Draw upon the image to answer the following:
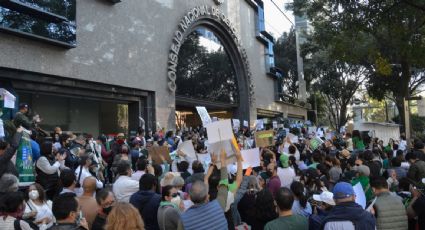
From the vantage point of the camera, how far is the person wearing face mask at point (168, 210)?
4672 mm

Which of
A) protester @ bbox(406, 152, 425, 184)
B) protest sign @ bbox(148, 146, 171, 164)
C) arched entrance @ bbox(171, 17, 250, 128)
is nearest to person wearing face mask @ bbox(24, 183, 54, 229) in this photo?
protest sign @ bbox(148, 146, 171, 164)

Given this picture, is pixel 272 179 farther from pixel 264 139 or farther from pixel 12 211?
pixel 12 211

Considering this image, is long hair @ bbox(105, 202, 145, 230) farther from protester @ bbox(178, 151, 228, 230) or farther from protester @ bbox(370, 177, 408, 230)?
protester @ bbox(370, 177, 408, 230)

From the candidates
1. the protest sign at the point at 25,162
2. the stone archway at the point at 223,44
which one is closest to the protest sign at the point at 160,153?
the protest sign at the point at 25,162

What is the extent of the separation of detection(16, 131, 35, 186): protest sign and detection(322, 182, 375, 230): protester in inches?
189

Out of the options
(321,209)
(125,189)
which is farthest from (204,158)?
(321,209)

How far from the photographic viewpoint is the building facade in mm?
12617

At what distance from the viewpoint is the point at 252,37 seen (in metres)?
30.7

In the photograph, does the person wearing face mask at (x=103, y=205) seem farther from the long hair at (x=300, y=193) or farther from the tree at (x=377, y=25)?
the tree at (x=377, y=25)

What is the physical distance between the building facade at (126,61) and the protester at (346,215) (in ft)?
33.8

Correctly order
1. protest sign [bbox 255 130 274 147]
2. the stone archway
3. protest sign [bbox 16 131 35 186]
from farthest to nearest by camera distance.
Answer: the stone archway < protest sign [bbox 255 130 274 147] < protest sign [bbox 16 131 35 186]

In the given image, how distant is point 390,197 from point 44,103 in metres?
13.9

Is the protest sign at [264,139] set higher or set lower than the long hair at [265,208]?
higher

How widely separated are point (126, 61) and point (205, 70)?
27.2 ft
